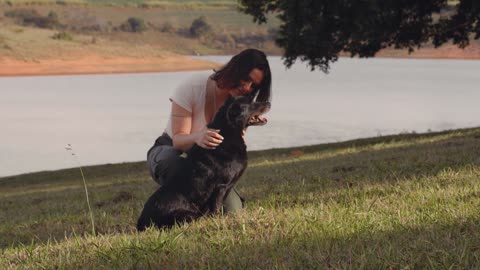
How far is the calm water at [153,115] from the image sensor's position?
31.0m

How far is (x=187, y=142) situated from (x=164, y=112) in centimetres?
4184

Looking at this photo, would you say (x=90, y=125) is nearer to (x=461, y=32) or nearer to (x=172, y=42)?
(x=461, y=32)

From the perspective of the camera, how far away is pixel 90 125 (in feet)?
133

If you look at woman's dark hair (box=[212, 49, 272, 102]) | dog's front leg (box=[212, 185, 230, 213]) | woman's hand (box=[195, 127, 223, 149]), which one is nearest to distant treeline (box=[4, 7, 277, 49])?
woman's dark hair (box=[212, 49, 272, 102])

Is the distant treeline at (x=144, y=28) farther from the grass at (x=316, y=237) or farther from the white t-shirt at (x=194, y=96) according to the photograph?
the white t-shirt at (x=194, y=96)

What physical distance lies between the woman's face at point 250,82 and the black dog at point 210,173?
20 centimetres

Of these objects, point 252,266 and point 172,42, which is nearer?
point 252,266

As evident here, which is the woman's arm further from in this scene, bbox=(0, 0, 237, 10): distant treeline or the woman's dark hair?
bbox=(0, 0, 237, 10): distant treeline

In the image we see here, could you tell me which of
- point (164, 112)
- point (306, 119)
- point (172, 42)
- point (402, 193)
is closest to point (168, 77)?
point (172, 42)

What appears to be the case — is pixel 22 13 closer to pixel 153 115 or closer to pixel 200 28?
pixel 200 28

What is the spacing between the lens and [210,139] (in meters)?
5.68

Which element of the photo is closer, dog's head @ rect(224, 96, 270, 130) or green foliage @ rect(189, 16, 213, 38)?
dog's head @ rect(224, 96, 270, 130)

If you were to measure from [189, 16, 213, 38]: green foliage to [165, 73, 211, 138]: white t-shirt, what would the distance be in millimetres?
125943

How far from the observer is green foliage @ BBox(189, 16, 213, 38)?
434 ft
